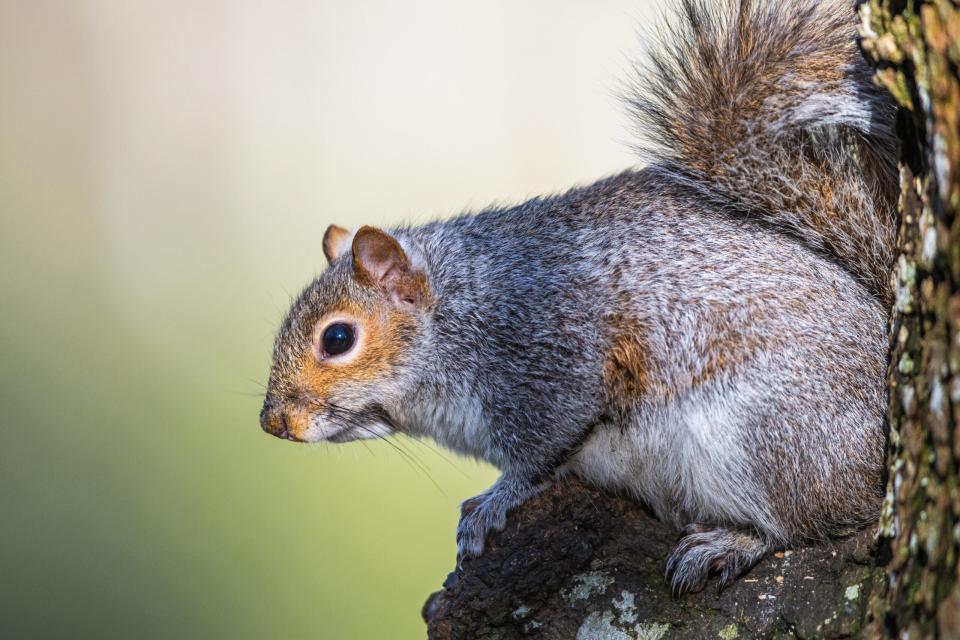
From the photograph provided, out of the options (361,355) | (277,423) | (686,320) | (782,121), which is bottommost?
(277,423)

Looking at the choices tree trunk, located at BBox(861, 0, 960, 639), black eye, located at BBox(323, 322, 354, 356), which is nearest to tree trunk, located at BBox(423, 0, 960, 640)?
tree trunk, located at BBox(861, 0, 960, 639)

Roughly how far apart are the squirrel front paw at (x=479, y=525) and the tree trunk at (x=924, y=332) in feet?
3.00

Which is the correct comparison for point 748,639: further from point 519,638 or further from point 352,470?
point 352,470

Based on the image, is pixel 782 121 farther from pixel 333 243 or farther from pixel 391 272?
pixel 333 243

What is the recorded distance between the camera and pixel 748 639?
4.81ft

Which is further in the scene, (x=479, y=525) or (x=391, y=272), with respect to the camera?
(x=391, y=272)

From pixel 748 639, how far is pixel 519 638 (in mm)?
426

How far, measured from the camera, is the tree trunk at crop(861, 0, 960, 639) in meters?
1.00

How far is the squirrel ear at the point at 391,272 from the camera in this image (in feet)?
7.35

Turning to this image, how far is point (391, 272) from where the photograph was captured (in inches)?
89.7

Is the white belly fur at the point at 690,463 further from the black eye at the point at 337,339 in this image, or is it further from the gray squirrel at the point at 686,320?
the black eye at the point at 337,339

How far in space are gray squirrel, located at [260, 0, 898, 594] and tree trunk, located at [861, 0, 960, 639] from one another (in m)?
0.49

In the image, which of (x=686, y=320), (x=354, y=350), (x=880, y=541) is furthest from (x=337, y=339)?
(x=880, y=541)

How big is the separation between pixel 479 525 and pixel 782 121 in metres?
1.07
